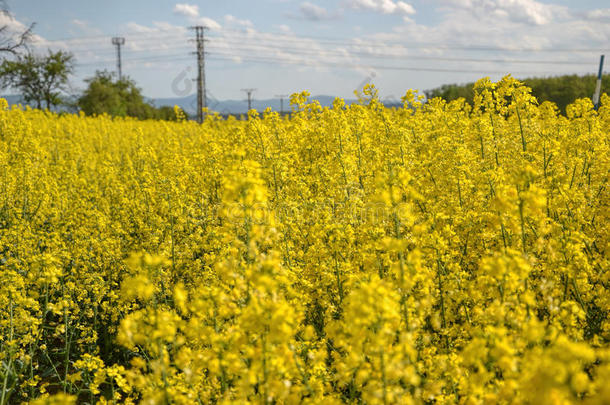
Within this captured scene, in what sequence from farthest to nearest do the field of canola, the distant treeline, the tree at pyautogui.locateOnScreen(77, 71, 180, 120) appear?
the tree at pyautogui.locateOnScreen(77, 71, 180, 120) < the distant treeline < the field of canola

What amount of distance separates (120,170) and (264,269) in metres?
8.83

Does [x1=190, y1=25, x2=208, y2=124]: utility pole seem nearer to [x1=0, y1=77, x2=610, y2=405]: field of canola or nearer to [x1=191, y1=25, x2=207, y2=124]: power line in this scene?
[x1=191, y1=25, x2=207, y2=124]: power line

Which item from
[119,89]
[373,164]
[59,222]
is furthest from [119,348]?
[119,89]

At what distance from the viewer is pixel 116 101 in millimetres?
44844

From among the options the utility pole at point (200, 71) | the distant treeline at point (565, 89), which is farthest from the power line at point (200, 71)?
the distant treeline at point (565, 89)

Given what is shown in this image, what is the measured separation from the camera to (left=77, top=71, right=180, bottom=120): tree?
142ft

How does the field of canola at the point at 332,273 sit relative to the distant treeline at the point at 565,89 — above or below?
below

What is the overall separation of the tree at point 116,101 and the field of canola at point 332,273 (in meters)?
36.4

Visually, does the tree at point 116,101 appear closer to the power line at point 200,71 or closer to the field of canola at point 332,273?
the power line at point 200,71

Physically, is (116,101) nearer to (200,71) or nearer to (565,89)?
(200,71)

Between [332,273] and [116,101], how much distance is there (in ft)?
155

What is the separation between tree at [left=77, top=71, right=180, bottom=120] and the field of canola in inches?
1434

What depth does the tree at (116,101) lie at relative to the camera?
43188 mm

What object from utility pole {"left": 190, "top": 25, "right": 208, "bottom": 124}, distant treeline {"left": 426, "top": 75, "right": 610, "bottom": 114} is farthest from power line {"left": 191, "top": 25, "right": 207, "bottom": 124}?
distant treeline {"left": 426, "top": 75, "right": 610, "bottom": 114}
